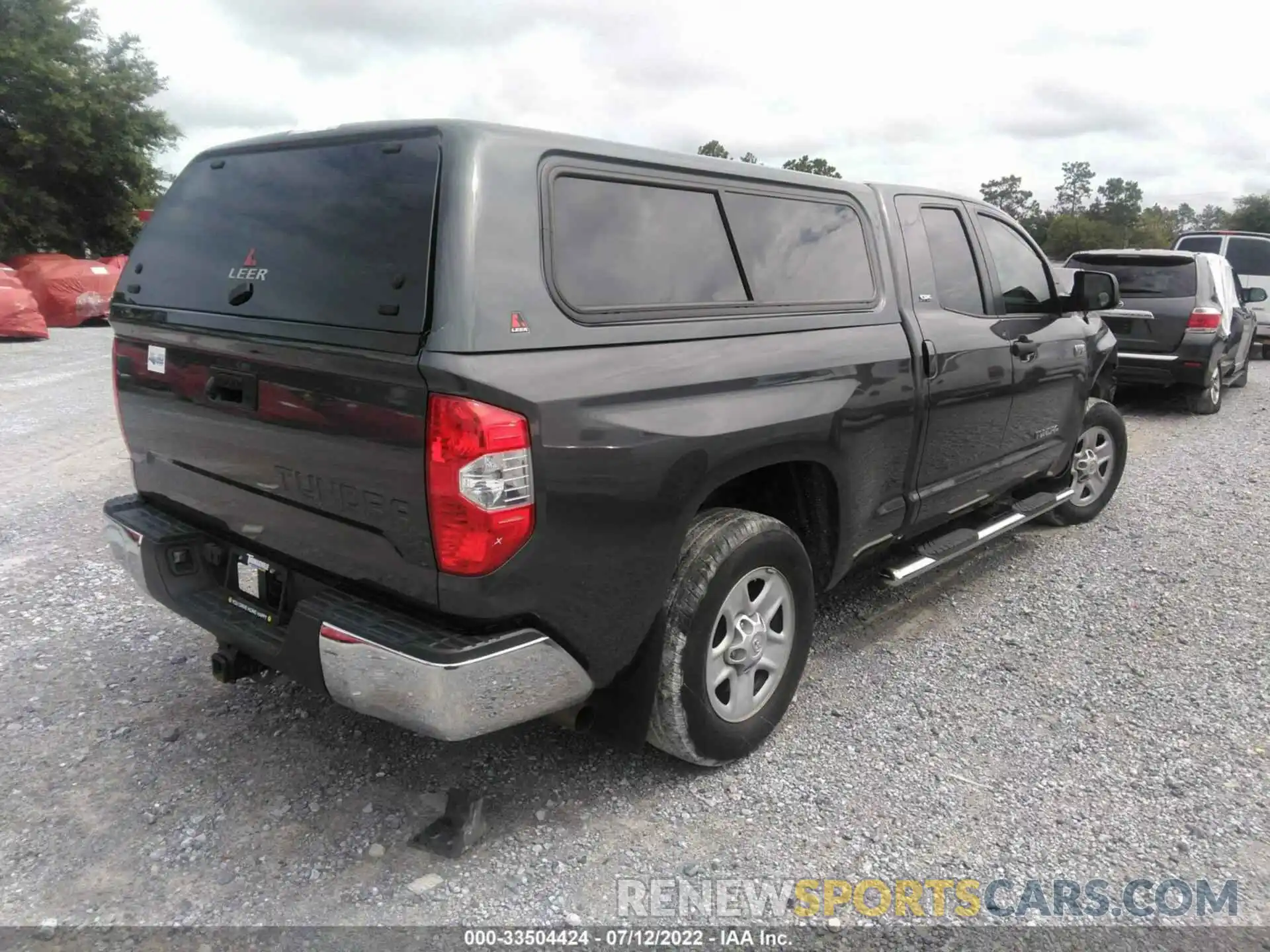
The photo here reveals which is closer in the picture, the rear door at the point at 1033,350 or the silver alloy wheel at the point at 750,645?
the silver alloy wheel at the point at 750,645

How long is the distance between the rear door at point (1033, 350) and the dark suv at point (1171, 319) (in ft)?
16.4

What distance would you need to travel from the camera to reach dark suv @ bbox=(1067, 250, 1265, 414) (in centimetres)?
916

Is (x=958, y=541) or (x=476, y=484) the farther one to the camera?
(x=958, y=541)

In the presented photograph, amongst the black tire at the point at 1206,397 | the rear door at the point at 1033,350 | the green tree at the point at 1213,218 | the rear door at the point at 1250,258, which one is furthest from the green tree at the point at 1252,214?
the rear door at the point at 1033,350

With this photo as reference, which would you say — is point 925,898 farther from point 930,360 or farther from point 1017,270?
point 1017,270

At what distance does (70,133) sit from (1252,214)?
242 feet

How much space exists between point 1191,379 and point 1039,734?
24.3ft

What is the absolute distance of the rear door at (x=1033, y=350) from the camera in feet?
14.5

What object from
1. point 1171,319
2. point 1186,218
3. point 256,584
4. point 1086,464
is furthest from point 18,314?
point 1186,218

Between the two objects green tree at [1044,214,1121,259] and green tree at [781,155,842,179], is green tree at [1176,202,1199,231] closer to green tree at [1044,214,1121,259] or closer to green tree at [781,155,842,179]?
green tree at [1044,214,1121,259]

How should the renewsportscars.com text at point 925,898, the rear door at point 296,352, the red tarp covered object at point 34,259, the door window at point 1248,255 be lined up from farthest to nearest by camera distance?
the red tarp covered object at point 34,259 → the door window at point 1248,255 → the renewsportscars.com text at point 925,898 → the rear door at point 296,352

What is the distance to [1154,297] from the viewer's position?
9.41 metres

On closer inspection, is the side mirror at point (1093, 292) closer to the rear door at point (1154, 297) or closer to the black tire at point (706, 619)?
the black tire at point (706, 619)

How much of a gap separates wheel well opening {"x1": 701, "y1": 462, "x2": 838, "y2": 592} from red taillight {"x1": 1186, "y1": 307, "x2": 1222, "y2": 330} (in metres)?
7.57
